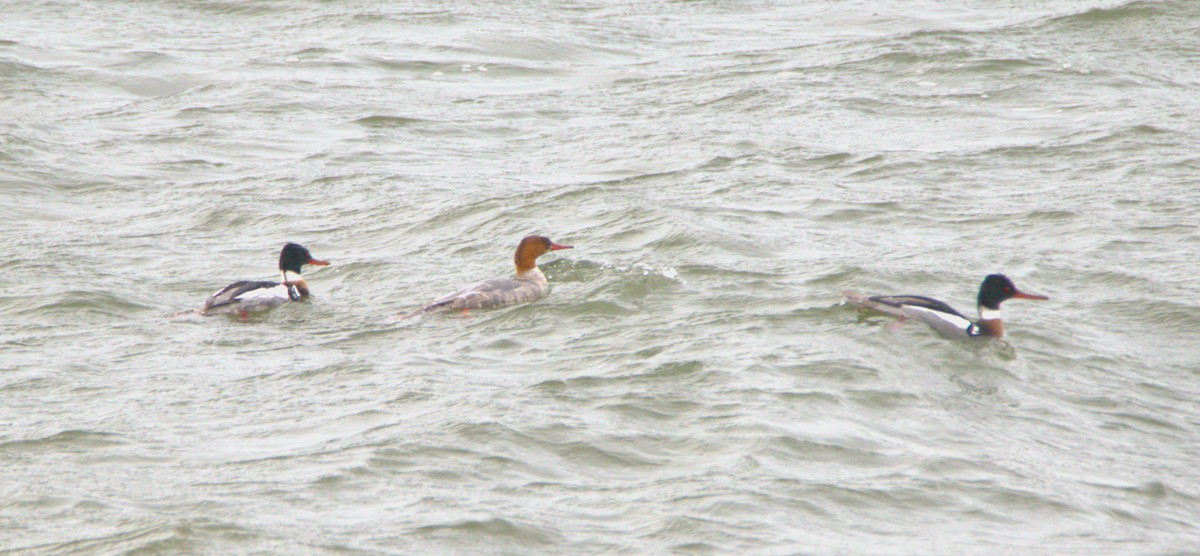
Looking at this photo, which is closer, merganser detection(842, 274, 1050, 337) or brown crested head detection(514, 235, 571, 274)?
merganser detection(842, 274, 1050, 337)

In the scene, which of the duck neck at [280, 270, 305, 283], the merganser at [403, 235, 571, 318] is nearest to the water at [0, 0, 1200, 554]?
the merganser at [403, 235, 571, 318]

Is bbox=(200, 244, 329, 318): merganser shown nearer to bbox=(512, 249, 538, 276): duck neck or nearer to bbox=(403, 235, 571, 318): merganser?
bbox=(403, 235, 571, 318): merganser

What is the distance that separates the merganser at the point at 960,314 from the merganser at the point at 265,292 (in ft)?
14.5

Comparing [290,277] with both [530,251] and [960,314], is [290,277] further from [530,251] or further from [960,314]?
[960,314]

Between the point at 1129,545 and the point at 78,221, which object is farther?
the point at 78,221

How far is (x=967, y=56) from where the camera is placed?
65.9ft

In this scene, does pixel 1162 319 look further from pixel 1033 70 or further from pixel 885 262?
pixel 1033 70

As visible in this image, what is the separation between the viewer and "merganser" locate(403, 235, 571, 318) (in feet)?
39.5

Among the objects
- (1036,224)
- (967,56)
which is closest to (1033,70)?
(967,56)

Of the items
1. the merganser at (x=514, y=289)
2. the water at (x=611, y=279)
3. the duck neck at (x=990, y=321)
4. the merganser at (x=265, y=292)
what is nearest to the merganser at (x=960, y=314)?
the duck neck at (x=990, y=321)

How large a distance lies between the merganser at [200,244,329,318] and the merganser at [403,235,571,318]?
3.59ft

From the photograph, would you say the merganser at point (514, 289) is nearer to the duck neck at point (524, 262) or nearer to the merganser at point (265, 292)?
the duck neck at point (524, 262)

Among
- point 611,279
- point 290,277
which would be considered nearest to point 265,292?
point 290,277

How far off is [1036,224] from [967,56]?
21.0ft
